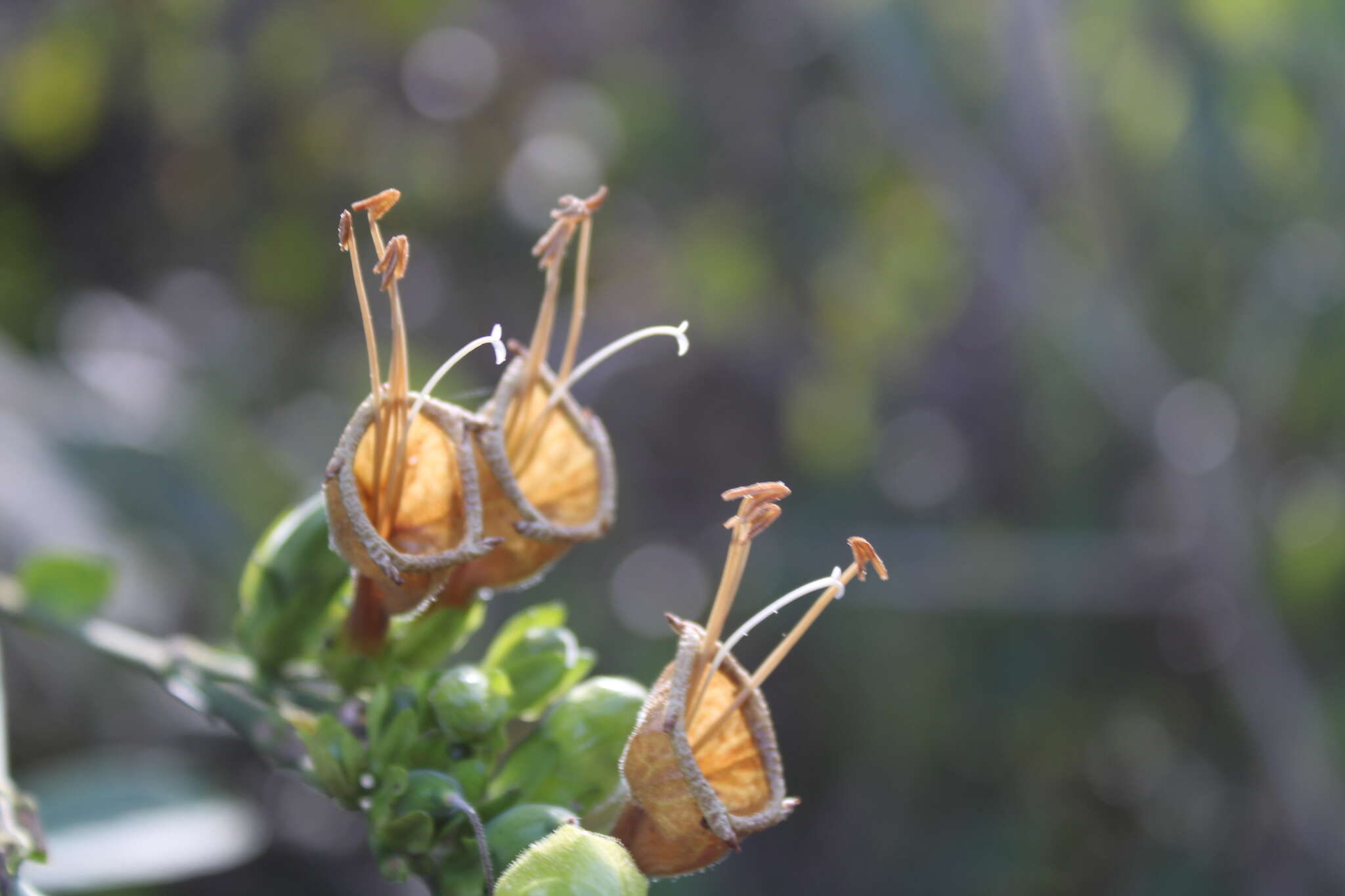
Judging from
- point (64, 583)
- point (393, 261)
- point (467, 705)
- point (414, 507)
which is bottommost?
point (467, 705)

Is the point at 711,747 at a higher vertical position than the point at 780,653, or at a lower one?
lower

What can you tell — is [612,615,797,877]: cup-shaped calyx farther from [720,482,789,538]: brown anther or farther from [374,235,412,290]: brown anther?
[374,235,412,290]: brown anther

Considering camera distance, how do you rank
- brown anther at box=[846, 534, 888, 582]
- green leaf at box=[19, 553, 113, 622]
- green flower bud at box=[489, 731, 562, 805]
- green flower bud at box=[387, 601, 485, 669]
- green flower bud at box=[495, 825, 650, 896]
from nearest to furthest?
1. green flower bud at box=[495, 825, 650, 896]
2. brown anther at box=[846, 534, 888, 582]
3. green flower bud at box=[489, 731, 562, 805]
4. green flower bud at box=[387, 601, 485, 669]
5. green leaf at box=[19, 553, 113, 622]

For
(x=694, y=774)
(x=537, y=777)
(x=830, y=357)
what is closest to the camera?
(x=694, y=774)

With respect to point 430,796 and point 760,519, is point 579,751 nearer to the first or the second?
point 430,796

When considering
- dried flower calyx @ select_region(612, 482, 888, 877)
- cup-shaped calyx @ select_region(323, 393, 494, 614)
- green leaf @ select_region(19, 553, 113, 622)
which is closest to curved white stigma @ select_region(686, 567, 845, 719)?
dried flower calyx @ select_region(612, 482, 888, 877)

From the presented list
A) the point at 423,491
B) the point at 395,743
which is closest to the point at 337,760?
the point at 395,743
